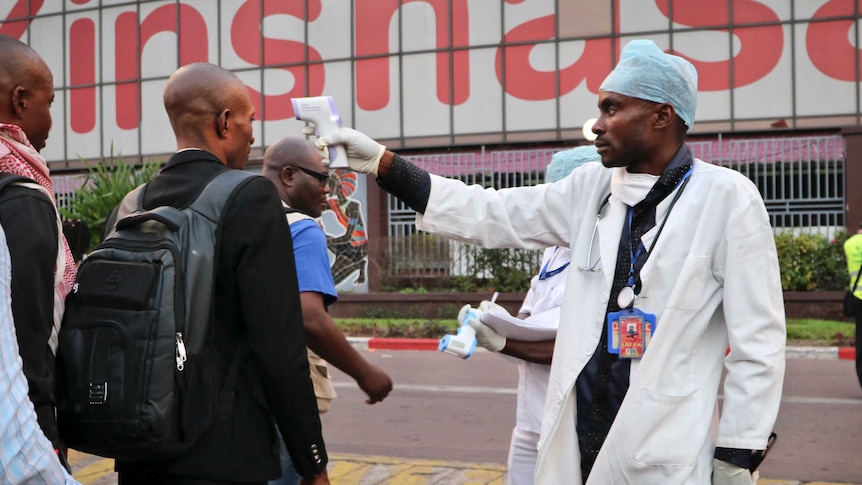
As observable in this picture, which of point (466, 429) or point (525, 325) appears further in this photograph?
point (466, 429)

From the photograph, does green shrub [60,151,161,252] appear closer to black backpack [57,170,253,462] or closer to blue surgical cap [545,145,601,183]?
blue surgical cap [545,145,601,183]

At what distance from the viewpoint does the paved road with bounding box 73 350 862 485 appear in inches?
261

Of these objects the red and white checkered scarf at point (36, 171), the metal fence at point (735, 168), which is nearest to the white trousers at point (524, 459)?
the red and white checkered scarf at point (36, 171)

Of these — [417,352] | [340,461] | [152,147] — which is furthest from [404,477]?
[152,147]

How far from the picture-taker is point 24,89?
2762 mm

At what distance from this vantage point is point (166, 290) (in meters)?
2.53

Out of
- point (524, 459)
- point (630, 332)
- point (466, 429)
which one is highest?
point (630, 332)

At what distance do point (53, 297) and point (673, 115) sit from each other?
1.91 meters

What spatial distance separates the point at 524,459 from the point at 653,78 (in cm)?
166

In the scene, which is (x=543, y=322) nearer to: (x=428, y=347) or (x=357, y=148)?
(x=357, y=148)

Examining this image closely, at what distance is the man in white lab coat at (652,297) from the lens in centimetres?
288

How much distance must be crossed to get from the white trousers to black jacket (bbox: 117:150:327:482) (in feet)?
4.54

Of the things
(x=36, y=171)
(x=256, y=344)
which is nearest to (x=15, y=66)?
(x=36, y=171)

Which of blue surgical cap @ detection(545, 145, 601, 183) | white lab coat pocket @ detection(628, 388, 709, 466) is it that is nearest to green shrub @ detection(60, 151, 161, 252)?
blue surgical cap @ detection(545, 145, 601, 183)
